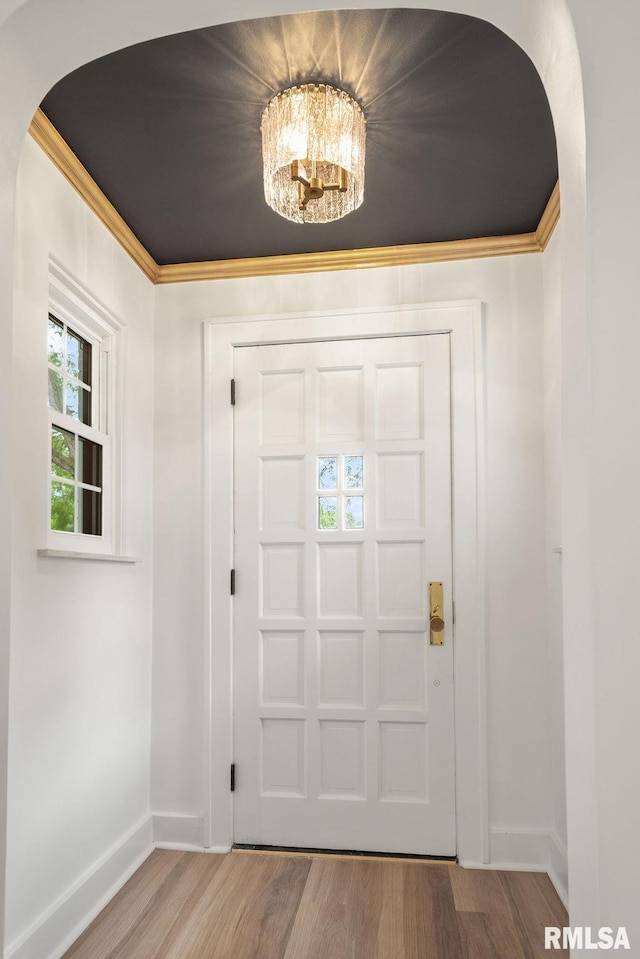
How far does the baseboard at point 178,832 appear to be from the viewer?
311 centimetres

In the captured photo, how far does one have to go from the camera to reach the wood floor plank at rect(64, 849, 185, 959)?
91.7 inches

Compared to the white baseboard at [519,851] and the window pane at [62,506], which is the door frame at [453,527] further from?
the window pane at [62,506]

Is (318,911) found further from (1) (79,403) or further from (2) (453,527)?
(1) (79,403)

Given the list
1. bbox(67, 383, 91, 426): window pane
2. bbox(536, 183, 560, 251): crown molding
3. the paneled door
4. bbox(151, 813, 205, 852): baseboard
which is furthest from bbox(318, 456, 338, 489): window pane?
bbox(151, 813, 205, 852): baseboard

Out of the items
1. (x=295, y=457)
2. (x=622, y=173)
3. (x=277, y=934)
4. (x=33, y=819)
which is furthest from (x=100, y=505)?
(x=622, y=173)

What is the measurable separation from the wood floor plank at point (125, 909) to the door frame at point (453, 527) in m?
0.21

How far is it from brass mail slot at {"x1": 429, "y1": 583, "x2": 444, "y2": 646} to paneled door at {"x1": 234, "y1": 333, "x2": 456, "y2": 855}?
0.03m

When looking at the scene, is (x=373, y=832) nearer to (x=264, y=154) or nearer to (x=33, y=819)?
(x=33, y=819)

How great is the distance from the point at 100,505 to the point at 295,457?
32.9 inches

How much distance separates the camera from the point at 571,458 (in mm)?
1267

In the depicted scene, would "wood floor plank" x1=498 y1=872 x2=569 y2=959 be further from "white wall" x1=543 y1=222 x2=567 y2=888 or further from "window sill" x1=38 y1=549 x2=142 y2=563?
"window sill" x1=38 y1=549 x2=142 y2=563

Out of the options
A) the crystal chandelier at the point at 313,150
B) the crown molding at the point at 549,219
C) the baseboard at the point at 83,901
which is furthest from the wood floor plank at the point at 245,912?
the crown molding at the point at 549,219

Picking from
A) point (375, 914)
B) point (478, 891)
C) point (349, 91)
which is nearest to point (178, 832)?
point (375, 914)

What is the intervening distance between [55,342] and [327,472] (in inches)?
47.8
